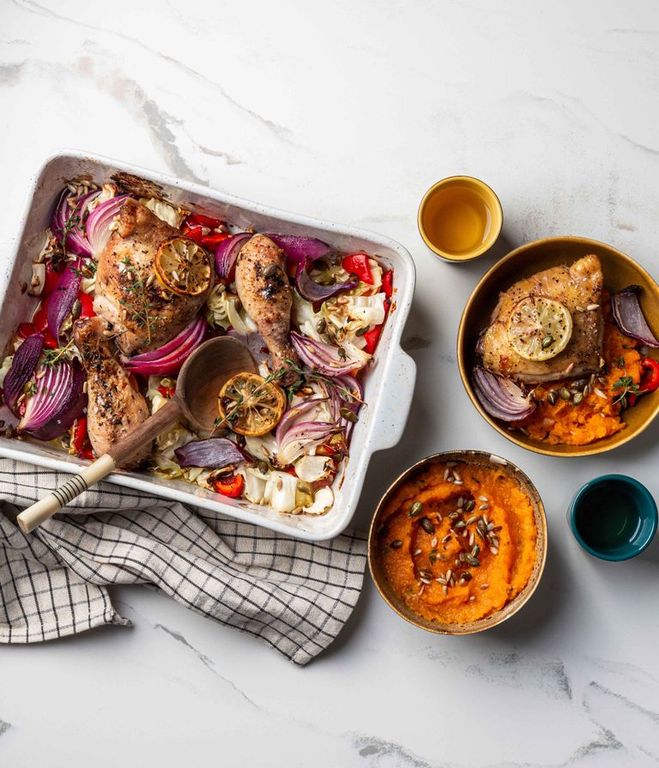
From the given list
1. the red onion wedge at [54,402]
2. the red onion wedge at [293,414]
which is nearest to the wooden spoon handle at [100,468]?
the red onion wedge at [54,402]

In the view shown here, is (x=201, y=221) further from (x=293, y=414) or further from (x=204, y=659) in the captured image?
(x=204, y=659)

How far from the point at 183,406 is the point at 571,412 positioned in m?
1.54

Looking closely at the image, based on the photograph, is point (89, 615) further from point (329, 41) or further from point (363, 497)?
point (329, 41)

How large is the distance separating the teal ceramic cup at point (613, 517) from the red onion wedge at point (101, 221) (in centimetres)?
217

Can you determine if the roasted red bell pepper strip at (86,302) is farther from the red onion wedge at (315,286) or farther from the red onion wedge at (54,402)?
the red onion wedge at (315,286)

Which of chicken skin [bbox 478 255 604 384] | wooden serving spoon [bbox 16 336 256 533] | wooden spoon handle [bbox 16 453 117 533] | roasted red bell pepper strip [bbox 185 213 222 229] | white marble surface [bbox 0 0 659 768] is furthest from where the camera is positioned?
white marble surface [bbox 0 0 659 768]

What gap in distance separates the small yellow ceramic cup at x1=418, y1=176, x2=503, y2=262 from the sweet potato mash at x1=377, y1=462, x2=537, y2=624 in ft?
2.96

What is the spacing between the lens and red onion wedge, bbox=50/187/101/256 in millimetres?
3041

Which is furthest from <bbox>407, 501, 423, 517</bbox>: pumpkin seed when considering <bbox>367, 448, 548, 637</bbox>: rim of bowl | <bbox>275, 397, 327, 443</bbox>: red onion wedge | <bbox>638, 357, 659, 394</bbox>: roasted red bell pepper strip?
<bbox>638, 357, 659, 394</bbox>: roasted red bell pepper strip

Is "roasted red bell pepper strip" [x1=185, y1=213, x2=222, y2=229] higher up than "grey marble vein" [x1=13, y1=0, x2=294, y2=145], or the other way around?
"grey marble vein" [x1=13, y1=0, x2=294, y2=145]

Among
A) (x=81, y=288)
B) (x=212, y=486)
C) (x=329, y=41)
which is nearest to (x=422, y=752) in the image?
(x=212, y=486)

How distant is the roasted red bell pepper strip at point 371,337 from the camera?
3.04 m

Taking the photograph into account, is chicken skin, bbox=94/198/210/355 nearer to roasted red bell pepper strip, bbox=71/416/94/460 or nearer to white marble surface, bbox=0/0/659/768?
roasted red bell pepper strip, bbox=71/416/94/460

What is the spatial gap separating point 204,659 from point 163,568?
1.68 ft
